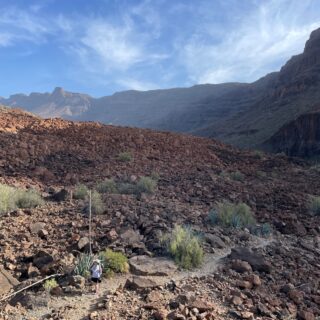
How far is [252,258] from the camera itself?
27.1 feet

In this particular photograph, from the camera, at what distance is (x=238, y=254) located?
8336mm

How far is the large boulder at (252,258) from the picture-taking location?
26.5 ft

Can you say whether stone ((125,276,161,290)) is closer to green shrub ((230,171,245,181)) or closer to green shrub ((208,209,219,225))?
green shrub ((208,209,219,225))

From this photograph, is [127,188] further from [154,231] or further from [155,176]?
[154,231]

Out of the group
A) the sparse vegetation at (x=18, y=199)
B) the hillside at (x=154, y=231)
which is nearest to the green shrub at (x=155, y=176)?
the hillside at (x=154, y=231)

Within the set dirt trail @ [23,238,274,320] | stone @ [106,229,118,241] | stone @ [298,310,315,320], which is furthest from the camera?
stone @ [106,229,118,241]

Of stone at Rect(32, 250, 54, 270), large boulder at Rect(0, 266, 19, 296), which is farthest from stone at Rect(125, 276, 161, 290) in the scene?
large boulder at Rect(0, 266, 19, 296)

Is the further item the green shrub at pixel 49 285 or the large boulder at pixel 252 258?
the large boulder at pixel 252 258

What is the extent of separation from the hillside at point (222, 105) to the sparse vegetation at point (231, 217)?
38.6 m

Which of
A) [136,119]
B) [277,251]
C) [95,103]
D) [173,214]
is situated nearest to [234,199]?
[173,214]

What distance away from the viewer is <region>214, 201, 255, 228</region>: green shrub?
1023 cm

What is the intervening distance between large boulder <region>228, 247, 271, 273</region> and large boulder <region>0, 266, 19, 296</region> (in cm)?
365

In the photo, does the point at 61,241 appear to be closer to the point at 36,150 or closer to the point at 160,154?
the point at 36,150

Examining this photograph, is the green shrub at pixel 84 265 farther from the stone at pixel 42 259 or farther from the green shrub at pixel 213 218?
the green shrub at pixel 213 218
